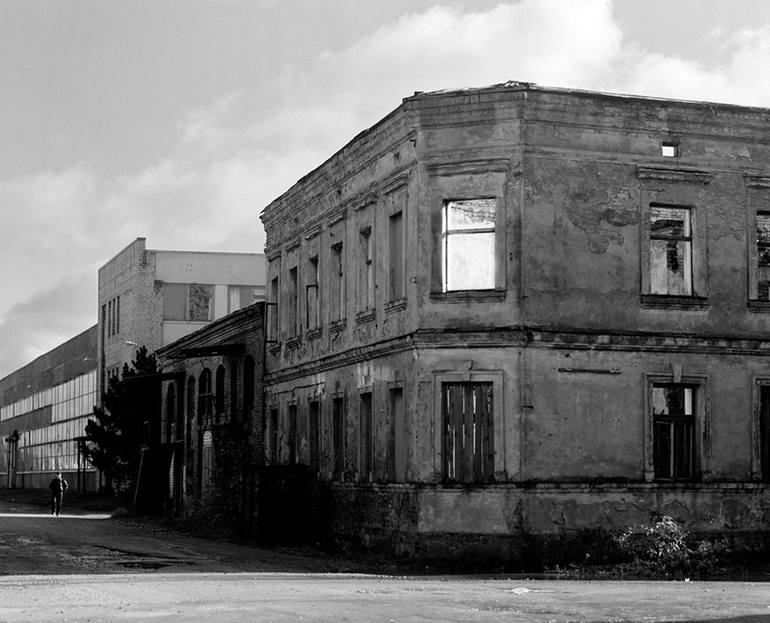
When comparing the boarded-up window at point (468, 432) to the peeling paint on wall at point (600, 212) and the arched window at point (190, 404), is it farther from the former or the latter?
the arched window at point (190, 404)

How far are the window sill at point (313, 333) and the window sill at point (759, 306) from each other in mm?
10235

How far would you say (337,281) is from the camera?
32156 mm

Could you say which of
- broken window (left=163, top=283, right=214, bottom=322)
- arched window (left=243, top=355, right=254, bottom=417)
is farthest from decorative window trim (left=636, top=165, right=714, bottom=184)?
broken window (left=163, top=283, right=214, bottom=322)

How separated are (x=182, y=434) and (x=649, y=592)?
1209 inches

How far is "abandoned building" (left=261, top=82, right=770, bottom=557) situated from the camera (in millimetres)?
25672

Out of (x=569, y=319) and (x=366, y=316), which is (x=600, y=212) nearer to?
(x=569, y=319)

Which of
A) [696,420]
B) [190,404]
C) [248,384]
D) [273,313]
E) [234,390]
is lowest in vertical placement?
[696,420]

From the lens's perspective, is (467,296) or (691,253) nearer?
(467,296)

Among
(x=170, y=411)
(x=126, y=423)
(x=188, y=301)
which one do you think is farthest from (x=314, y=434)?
(x=188, y=301)

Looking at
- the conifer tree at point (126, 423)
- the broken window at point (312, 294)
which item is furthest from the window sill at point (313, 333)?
the conifer tree at point (126, 423)

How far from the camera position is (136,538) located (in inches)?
1357

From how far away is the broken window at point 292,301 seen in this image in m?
35.7

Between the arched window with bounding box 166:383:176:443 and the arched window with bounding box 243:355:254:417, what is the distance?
1002 centimetres

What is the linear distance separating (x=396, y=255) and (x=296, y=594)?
11074 millimetres
